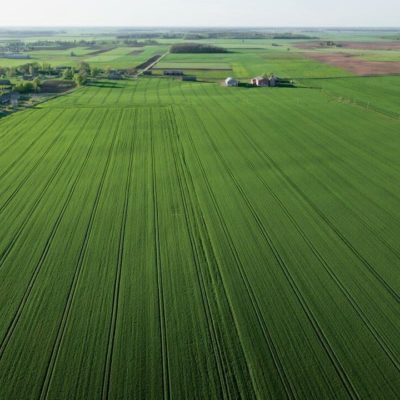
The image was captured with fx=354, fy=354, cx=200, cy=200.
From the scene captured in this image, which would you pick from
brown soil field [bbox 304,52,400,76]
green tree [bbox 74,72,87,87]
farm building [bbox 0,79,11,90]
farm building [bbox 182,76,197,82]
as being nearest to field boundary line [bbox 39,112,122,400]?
farm building [bbox 0,79,11,90]

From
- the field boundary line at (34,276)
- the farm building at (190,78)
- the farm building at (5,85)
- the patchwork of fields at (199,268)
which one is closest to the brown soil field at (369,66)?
the farm building at (190,78)

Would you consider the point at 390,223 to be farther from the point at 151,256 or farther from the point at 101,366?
the point at 101,366

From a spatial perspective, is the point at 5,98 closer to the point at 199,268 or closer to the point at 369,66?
the point at 199,268

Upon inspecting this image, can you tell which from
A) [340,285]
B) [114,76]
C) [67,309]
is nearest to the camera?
[67,309]

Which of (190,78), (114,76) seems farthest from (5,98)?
(190,78)

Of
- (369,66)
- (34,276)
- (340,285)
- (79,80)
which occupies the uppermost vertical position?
(340,285)

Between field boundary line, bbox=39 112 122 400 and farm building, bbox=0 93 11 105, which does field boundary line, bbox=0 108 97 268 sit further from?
farm building, bbox=0 93 11 105

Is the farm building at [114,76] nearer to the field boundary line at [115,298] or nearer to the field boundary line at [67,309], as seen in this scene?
the field boundary line at [115,298]

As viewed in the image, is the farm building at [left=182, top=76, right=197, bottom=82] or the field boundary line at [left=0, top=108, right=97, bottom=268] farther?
the farm building at [left=182, top=76, right=197, bottom=82]
